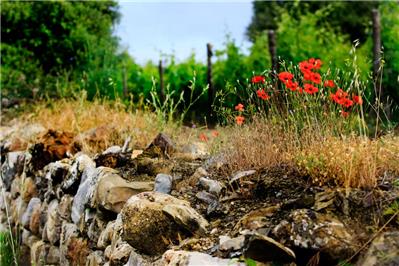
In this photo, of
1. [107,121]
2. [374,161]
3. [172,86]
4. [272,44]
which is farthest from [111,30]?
[374,161]

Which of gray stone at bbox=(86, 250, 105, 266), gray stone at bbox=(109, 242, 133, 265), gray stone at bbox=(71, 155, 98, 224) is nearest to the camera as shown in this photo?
gray stone at bbox=(109, 242, 133, 265)

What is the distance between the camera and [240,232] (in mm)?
3113

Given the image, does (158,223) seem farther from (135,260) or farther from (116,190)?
(116,190)

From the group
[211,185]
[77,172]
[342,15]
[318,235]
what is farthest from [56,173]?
[342,15]

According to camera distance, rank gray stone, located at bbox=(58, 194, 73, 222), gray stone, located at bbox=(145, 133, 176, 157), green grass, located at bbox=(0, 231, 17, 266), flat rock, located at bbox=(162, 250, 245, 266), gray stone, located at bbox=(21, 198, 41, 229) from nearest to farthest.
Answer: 1. flat rock, located at bbox=(162, 250, 245, 266)
2. gray stone, located at bbox=(145, 133, 176, 157)
3. gray stone, located at bbox=(58, 194, 73, 222)
4. green grass, located at bbox=(0, 231, 17, 266)
5. gray stone, located at bbox=(21, 198, 41, 229)

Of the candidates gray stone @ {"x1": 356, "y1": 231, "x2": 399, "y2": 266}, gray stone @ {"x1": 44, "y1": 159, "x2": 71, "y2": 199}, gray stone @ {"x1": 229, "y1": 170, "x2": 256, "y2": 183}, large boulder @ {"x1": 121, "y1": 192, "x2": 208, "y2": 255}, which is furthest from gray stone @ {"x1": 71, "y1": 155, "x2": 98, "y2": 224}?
gray stone @ {"x1": 356, "y1": 231, "x2": 399, "y2": 266}

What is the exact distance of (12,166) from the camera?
7.11m

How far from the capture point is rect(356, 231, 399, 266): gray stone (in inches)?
107

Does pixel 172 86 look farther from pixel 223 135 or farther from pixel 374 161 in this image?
pixel 374 161

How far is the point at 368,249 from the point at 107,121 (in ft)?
14.0

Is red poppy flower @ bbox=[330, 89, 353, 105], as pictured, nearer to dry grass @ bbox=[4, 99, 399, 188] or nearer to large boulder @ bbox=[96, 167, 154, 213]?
dry grass @ bbox=[4, 99, 399, 188]

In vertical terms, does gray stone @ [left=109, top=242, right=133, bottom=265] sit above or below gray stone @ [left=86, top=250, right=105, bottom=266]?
above

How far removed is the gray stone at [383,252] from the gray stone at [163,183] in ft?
4.93

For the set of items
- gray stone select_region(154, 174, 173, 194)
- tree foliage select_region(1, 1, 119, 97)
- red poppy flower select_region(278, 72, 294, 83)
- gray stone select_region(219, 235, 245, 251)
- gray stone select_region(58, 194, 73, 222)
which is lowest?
Answer: gray stone select_region(58, 194, 73, 222)
